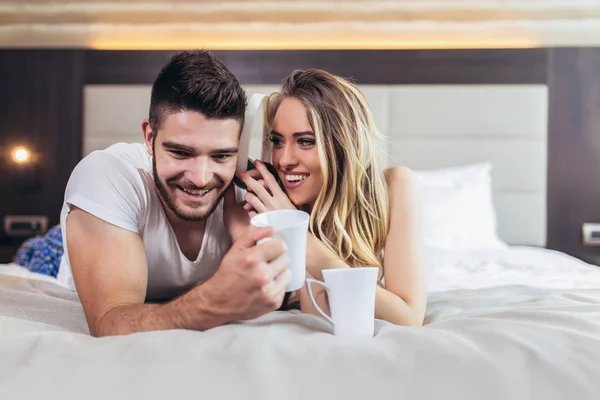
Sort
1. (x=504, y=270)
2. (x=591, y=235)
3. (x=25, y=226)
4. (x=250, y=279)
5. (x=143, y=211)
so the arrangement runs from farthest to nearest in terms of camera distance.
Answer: (x=25, y=226)
(x=591, y=235)
(x=504, y=270)
(x=143, y=211)
(x=250, y=279)

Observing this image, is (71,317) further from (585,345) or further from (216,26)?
(216,26)

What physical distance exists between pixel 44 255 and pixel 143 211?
1019 mm

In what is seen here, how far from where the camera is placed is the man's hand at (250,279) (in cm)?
98

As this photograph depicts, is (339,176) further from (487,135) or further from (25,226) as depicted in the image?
(25,226)

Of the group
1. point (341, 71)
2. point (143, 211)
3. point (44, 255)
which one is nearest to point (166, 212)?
point (143, 211)

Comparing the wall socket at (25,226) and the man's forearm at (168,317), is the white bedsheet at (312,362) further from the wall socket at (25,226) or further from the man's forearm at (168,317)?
the wall socket at (25,226)

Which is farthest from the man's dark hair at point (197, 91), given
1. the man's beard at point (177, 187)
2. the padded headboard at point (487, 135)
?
the padded headboard at point (487, 135)

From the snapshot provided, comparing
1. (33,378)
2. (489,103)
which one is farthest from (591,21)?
(33,378)

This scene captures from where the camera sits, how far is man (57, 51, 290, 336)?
45.0 inches

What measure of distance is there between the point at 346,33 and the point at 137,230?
2219 mm

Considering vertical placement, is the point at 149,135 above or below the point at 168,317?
above

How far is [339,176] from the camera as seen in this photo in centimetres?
172

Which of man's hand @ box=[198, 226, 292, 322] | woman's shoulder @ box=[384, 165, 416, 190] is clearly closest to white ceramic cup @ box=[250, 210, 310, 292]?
man's hand @ box=[198, 226, 292, 322]

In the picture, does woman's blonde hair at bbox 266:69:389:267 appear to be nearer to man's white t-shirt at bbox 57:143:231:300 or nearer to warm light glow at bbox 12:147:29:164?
man's white t-shirt at bbox 57:143:231:300
